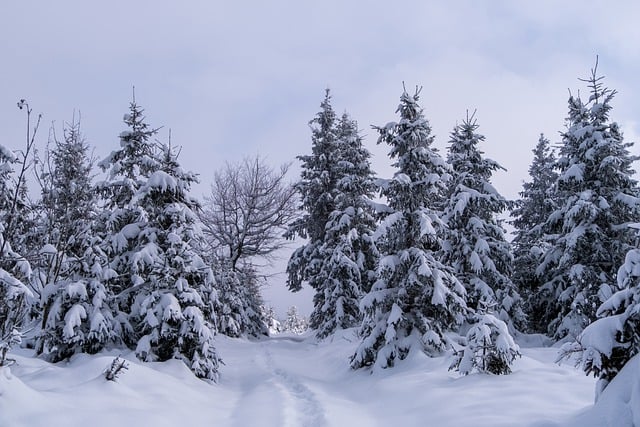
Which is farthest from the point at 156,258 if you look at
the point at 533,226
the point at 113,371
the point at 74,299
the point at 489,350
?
the point at 533,226

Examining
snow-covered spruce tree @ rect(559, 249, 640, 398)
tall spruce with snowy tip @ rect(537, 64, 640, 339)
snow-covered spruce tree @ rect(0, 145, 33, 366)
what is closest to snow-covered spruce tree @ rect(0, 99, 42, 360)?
snow-covered spruce tree @ rect(0, 145, 33, 366)

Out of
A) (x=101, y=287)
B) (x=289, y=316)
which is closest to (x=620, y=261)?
(x=101, y=287)

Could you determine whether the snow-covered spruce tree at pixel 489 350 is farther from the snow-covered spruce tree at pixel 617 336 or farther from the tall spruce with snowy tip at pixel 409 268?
the snow-covered spruce tree at pixel 617 336

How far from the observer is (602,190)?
57.3 feet

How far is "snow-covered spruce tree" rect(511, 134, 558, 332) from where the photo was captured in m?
23.1

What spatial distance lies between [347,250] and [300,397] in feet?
41.1

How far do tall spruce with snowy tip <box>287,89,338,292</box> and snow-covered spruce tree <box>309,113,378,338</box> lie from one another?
91 centimetres

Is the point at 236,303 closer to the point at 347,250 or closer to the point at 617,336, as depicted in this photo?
the point at 347,250

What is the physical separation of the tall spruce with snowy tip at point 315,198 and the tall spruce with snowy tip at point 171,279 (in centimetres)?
1192

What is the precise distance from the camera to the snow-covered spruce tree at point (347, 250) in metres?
22.2

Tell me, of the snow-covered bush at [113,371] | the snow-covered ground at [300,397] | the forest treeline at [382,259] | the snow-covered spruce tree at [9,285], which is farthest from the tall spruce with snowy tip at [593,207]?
the snow-covered spruce tree at [9,285]

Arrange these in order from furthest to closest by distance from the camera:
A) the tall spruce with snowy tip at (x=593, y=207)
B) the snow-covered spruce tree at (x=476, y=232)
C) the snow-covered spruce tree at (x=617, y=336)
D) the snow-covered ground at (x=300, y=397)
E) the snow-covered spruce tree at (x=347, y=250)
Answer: the snow-covered spruce tree at (x=347, y=250)
the snow-covered spruce tree at (x=476, y=232)
the tall spruce with snowy tip at (x=593, y=207)
the snow-covered ground at (x=300, y=397)
the snow-covered spruce tree at (x=617, y=336)

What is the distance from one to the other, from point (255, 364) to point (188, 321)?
17.2 feet

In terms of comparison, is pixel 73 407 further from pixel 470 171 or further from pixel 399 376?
pixel 470 171
